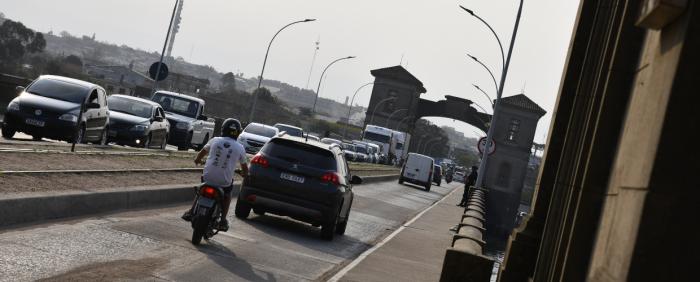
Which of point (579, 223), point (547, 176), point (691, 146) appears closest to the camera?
point (691, 146)

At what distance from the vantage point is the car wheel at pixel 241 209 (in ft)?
56.6

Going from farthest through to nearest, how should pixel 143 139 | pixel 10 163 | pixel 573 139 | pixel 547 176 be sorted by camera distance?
1. pixel 143 139
2. pixel 10 163
3. pixel 547 176
4. pixel 573 139

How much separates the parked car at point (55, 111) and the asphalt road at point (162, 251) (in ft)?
25.1

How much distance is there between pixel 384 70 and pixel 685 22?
135386 mm

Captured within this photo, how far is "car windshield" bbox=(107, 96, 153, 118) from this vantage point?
30.0 meters

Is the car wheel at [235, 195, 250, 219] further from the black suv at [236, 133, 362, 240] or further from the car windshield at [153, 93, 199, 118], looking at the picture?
the car windshield at [153, 93, 199, 118]

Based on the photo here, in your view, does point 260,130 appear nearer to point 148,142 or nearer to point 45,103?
point 148,142

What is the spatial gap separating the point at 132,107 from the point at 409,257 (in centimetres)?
1539

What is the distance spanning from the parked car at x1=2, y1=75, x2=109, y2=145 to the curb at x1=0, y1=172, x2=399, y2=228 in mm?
5270

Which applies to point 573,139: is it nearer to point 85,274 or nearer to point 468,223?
point 85,274

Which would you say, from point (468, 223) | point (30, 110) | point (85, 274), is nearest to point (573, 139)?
point (85, 274)

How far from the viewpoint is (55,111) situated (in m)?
23.9

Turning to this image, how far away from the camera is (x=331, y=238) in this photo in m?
17.1

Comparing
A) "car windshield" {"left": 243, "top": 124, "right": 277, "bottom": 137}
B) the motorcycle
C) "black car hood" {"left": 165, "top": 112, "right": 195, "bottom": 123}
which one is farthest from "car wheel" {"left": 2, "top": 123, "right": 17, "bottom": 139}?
"car windshield" {"left": 243, "top": 124, "right": 277, "bottom": 137}
